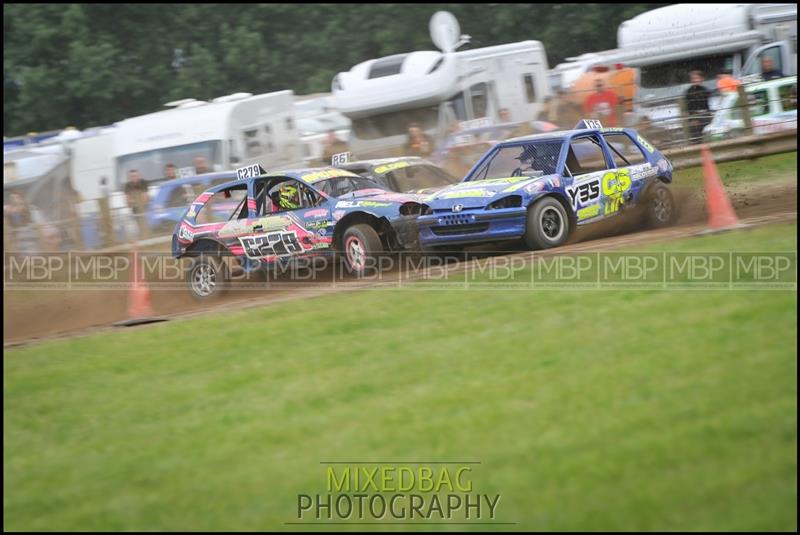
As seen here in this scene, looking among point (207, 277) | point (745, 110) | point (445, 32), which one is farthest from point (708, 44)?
point (207, 277)

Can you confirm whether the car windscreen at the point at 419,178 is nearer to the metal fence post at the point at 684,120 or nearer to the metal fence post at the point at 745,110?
the metal fence post at the point at 684,120

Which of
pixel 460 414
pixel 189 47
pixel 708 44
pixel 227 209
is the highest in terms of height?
pixel 189 47

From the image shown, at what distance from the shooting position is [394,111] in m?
18.4

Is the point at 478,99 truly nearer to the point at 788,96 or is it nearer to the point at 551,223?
the point at 788,96

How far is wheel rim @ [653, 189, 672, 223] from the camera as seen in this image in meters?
11.2

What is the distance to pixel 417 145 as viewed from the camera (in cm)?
1745

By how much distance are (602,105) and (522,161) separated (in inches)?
253

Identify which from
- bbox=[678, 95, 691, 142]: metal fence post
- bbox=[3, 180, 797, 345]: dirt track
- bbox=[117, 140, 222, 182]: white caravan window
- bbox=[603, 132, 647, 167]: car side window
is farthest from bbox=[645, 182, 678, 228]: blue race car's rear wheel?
bbox=[117, 140, 222, 182]: white caravan window

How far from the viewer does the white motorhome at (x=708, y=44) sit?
59.3 ft

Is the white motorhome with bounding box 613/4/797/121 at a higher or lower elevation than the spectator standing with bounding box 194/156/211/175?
higher

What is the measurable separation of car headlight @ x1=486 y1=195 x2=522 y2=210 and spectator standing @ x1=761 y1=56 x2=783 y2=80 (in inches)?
367

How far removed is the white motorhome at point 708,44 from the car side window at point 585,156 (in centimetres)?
749

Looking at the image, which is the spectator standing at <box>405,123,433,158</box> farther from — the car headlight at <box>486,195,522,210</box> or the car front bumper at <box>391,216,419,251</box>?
the car headlight at <box>486,195,522,210</box>

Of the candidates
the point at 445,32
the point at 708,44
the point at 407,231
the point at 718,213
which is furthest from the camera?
the point at 445,32
